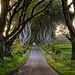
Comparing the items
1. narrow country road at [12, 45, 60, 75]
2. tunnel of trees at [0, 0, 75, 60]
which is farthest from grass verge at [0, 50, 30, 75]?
tunnel of trees at [0, 0, 75, 60]

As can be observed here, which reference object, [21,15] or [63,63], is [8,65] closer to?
[21,15]

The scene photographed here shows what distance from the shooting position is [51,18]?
120ft

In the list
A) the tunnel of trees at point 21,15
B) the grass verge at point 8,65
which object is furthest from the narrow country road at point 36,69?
the tunnel of trees at point 21,15

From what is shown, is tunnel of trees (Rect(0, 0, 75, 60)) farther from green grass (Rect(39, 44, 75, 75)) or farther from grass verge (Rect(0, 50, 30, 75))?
green grass (Rect(39, 44, 75, 75))

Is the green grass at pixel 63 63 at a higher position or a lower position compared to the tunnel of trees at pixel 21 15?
lower

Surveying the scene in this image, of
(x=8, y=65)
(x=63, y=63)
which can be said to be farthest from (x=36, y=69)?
(x=63, y=63)

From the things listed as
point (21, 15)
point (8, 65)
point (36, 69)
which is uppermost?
point (21, 15)

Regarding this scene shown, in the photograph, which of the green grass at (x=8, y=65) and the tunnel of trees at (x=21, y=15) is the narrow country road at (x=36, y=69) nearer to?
the green grass at (x=8, y=65)

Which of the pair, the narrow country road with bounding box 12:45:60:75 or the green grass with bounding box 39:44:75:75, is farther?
the green grass with bounding box 39:44:75:75

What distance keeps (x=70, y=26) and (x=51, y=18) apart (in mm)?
27602

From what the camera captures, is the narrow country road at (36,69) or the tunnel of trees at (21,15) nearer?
the narrow country road at (36,69)

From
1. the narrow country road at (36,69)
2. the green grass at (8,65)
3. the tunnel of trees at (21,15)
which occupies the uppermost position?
the tunnel of trees at (21,15)

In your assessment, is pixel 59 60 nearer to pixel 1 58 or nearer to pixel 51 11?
pixel 1 58

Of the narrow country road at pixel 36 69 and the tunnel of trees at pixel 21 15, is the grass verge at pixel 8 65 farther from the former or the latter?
the tunnel of trees at pixel 21 15
